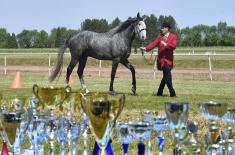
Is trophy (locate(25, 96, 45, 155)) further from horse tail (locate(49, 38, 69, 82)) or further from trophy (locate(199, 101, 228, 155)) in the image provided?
horse tail (locate(49, 38, 69, 82))

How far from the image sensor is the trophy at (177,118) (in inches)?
154

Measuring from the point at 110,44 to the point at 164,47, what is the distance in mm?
1665

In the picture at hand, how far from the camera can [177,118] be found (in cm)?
396

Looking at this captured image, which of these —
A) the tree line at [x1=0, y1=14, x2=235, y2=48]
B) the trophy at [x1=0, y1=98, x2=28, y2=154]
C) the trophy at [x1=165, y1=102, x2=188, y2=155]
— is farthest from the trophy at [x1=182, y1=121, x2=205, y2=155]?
the tree line at [x1=0, y1=14, x2=235, y2=48]

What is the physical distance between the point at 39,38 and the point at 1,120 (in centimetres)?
9392

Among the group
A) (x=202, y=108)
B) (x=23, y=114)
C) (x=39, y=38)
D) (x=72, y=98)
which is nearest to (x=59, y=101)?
(x=72, y=98)

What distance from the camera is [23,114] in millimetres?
4379

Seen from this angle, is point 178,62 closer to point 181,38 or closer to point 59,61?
point 59,61

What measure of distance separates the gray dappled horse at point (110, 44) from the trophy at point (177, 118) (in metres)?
8.60

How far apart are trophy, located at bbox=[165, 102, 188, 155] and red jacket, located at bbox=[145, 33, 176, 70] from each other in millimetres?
7853

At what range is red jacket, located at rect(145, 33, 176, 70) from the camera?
1186 cm

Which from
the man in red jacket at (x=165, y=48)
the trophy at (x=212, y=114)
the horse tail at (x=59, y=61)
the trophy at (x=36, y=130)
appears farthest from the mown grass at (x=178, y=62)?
the trophy at (x=212, y=114)

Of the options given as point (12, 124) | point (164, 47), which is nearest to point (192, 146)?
point (12, 124)

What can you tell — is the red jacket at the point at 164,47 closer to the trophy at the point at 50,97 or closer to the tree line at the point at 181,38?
the trophy at the point at 50,97
